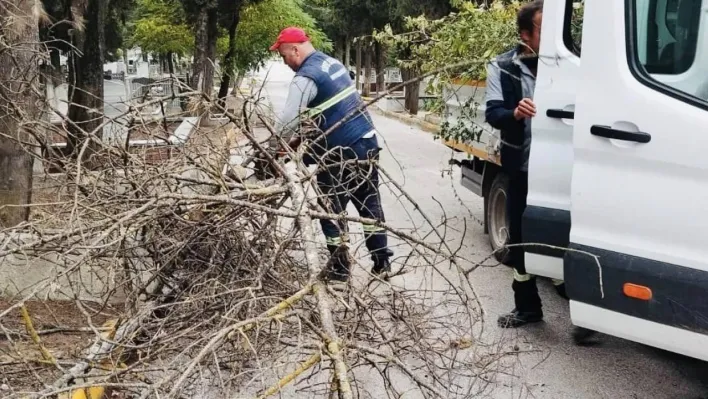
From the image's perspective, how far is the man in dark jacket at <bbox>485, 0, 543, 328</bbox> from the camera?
4598 millimetres

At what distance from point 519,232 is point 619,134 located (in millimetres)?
1484

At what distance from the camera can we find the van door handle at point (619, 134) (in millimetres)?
3277

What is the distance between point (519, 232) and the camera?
4750 millimetres

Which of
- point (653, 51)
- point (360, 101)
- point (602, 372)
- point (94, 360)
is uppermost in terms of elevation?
point (653, 51)

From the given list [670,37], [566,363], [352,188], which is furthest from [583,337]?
[670,37]

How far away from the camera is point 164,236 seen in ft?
12.5

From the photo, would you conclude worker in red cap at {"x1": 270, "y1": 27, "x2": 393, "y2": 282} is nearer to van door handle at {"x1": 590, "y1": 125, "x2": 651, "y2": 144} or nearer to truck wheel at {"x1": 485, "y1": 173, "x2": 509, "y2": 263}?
truck wheel at {"x1": 485, "y1": 173, "x2": 509, "y2": 263}

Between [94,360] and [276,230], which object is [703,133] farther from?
[94,360]

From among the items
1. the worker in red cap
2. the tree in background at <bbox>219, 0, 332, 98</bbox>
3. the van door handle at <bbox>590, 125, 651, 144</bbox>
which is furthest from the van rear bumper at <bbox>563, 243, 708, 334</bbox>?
the tree in background at <bbox>219, 0, 332, 98</bbox>

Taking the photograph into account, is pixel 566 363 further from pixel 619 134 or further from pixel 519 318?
pixel 619 134

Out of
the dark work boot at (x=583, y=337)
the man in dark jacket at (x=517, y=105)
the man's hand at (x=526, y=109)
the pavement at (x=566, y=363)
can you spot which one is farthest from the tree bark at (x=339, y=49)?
the man's hand at (x=526, y=109)

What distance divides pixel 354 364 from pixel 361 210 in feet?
6.90

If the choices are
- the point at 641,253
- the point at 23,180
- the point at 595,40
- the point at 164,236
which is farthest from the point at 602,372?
the point at 23,180

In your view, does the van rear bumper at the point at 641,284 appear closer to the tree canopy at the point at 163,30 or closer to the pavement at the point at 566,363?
the pavement at the point at 566,363
